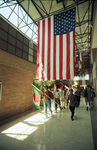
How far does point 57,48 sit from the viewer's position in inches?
167

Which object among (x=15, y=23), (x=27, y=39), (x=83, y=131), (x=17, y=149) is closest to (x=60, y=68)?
(x=83, y=131)

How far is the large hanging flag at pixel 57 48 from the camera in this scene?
3.96 metres

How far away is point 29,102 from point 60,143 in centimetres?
517

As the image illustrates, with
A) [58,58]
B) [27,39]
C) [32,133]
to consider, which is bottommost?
[32,133]

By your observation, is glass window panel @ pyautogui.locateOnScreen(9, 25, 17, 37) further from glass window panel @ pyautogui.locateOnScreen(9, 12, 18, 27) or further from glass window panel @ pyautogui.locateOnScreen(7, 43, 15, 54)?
glass window panel @ pyautogui.locateOnScreen(7, 43, 15, 54)

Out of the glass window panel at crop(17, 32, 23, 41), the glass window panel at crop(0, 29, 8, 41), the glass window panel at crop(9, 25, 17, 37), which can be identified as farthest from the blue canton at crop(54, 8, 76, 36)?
the glass window panel at crop(17, 32, 23, 41)

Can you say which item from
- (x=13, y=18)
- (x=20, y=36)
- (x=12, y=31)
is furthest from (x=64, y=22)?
(x=20, y=36)

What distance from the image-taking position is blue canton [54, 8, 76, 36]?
163 inches

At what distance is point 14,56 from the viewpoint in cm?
1170

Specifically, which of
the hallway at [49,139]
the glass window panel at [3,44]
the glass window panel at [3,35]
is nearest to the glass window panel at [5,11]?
the glass window panel at [3,35]

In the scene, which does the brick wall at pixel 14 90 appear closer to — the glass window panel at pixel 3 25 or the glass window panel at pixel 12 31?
the glass window panel at pixel 3 25

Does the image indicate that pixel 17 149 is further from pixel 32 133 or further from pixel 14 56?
pixel 14 56

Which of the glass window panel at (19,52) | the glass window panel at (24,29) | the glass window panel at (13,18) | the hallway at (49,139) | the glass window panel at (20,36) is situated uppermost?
the glass window panel at (13,18)

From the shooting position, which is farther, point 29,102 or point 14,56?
point 14,56
